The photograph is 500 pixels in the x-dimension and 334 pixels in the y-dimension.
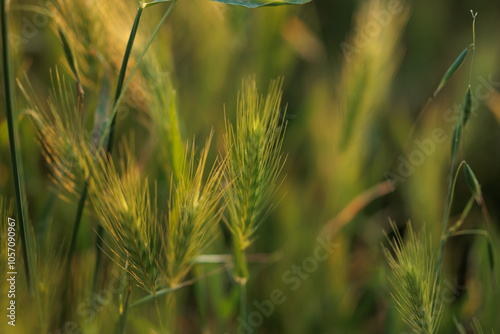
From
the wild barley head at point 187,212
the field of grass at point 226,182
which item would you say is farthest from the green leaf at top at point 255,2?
the wild barley head at point 187,212

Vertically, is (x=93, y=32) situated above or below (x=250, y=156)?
above

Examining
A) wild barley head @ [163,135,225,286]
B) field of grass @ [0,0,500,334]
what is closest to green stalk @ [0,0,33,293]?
field of grass @ [0,0,500,334]

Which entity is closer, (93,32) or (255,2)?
(255,2)

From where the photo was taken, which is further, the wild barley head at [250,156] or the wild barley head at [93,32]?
the wild barley head at [93,32]

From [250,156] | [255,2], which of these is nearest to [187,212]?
[250,156]

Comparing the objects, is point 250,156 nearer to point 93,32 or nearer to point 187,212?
point 187,212

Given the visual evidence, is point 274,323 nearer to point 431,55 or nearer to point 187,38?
point 187,38

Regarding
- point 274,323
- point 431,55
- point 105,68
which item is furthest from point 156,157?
point 431,55

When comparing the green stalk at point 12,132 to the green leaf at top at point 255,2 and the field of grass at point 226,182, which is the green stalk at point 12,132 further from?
the green leaf at top at point 255,2
